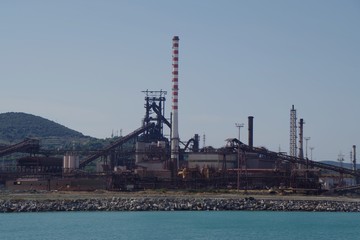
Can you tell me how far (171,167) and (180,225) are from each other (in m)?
34.8

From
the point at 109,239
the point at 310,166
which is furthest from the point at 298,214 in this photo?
the point at 310,166

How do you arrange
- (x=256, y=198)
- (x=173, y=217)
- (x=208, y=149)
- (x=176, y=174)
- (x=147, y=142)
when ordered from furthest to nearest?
(x=147, y=142) < (x=208, y=149) < (x=176, y=174) < (x=256, y=198) < (x=173, y=217)

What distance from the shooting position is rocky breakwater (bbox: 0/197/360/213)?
51.3 meters

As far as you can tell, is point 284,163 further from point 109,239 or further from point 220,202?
point 109,239

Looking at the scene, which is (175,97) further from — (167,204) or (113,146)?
(167,204)

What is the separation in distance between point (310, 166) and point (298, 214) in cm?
2826

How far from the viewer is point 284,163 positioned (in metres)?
81.2

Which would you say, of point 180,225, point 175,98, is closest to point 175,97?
point 175,98

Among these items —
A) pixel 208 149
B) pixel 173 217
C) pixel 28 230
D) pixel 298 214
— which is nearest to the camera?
pixel 28 230

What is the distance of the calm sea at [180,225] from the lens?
36.8 metres

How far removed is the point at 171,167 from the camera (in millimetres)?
76938

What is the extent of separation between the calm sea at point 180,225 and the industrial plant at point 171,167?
1951cm

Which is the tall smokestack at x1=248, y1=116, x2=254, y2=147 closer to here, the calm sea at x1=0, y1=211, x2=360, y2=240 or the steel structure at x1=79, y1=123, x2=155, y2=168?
the steel structure at x1=79, y1=123, x2=155, y2=168

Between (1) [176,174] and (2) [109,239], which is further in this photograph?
(1) [176,174]
